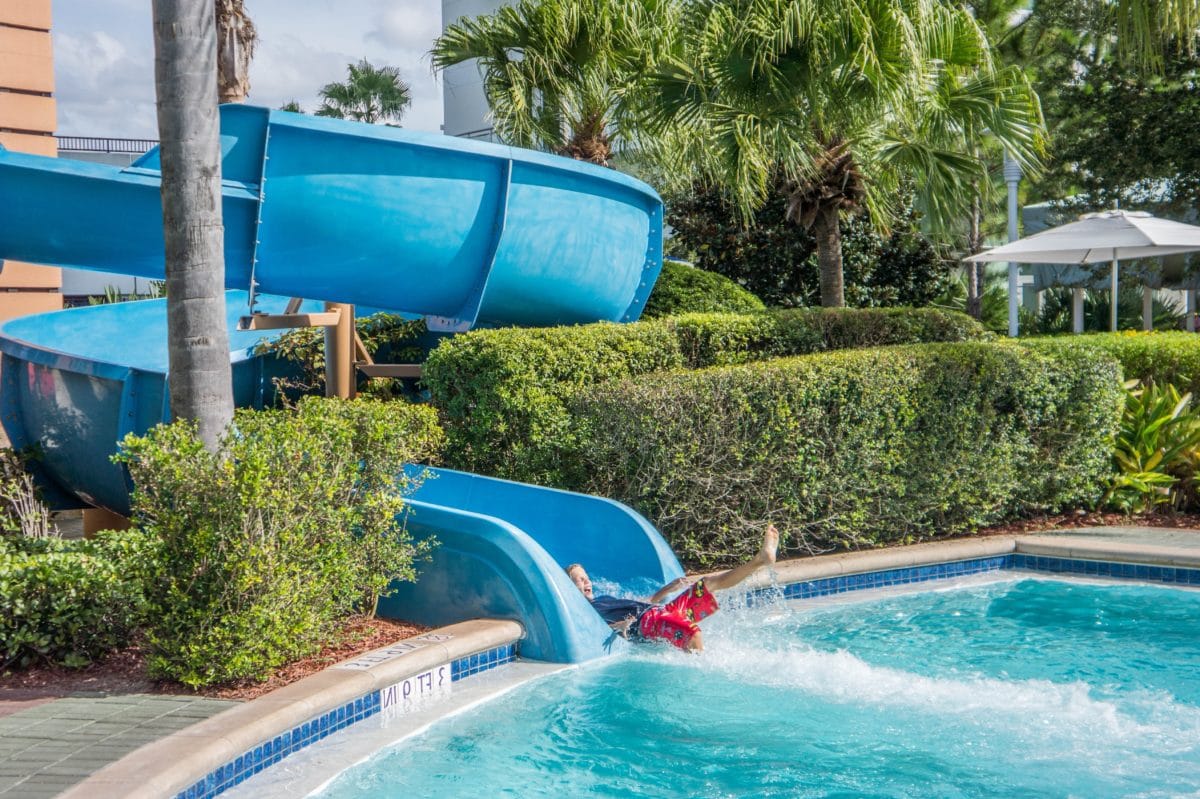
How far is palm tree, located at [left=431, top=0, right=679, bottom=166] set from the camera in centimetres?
1326

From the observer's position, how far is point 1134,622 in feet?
25.6

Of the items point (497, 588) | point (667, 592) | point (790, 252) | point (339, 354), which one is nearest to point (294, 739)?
point (497, 588)

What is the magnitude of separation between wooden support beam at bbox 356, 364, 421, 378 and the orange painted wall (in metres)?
5.88

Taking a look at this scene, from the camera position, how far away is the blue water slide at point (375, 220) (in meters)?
8.12

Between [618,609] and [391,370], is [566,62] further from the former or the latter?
[618,609]

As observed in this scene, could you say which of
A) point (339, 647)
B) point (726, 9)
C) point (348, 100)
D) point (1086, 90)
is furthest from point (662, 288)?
point (348, 100)

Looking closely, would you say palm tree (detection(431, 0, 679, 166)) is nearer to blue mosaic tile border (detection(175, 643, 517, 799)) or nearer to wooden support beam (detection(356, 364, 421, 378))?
wooden support beam (detection(356, 364, 421, 378))

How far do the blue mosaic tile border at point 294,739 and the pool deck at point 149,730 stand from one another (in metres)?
0.06

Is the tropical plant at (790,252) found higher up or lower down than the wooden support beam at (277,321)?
higher up

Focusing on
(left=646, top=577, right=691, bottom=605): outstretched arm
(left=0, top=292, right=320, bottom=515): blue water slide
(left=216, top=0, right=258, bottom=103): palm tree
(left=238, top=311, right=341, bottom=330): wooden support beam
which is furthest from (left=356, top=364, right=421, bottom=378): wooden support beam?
(left=646, top=577, right=691, bottom=605): outstretched arm

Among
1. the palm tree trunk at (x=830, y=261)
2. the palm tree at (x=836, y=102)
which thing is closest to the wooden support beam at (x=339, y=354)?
the palm tree at (x=836, y=102)

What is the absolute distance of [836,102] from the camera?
10688mm

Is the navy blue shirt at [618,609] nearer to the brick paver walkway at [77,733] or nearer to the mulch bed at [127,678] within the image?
the mulch bed at [127,678]

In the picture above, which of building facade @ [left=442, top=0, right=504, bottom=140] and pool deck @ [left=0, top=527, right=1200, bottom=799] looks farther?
building facade @ [left=442, top=0, right=504, bottom=140]
